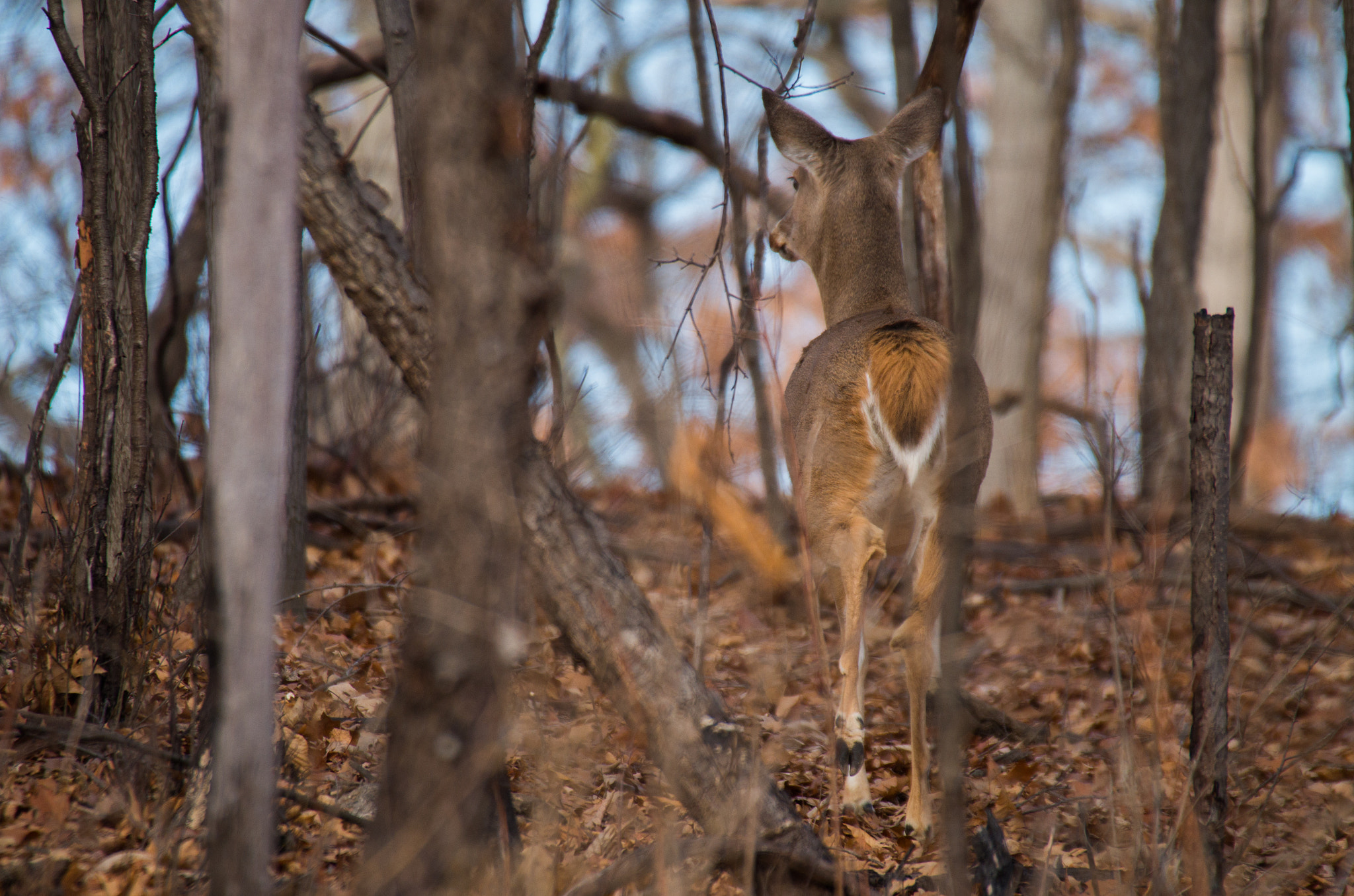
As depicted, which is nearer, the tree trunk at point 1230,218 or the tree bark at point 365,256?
the tree bark at point 365,256

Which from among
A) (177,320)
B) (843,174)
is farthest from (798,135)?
(177,320)

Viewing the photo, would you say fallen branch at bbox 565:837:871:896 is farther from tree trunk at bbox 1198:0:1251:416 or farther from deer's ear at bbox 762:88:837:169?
tree trunk at bbox 1198:0:1251:416

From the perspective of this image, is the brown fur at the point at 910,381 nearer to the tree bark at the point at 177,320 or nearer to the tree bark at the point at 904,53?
the tree bark at the point at 904,53

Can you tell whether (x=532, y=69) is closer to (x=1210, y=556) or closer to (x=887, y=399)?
(x=887, y=399)

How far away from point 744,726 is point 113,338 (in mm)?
2904

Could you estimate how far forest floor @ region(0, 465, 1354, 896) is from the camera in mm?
2926

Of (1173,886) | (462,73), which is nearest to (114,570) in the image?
(462,73)

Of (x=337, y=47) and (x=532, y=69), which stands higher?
(x=337, y=47)

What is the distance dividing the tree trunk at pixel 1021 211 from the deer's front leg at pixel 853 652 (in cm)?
457

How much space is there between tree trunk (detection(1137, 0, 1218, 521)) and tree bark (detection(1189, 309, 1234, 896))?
4.06 metres

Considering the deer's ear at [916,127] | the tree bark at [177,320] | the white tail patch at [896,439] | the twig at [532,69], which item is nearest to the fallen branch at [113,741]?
the twig at [532,69]

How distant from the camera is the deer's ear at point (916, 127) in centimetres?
512

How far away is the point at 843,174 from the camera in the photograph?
541 centimetres

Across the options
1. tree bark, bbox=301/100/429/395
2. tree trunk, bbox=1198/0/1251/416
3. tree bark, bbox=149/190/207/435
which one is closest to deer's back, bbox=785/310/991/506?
tree bark, bbox=301/100/429/395
